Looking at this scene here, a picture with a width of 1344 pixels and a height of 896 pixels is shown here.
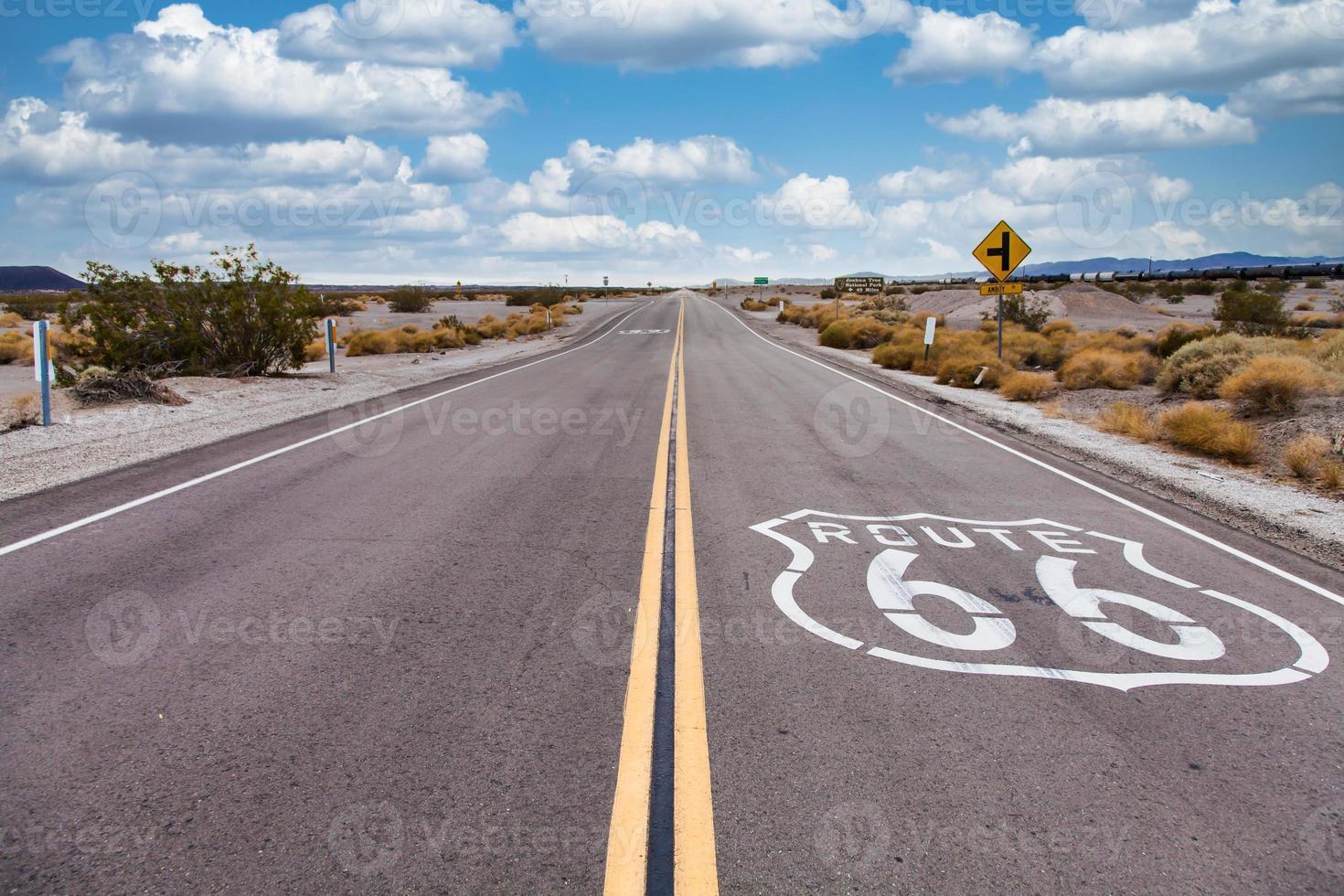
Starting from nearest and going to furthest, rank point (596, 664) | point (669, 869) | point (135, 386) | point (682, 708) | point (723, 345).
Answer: point (669, 869) < point (682, 708) < point (596, 664) < point (135, 386) < point (723, 345)

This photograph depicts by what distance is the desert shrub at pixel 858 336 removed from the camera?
35.2m

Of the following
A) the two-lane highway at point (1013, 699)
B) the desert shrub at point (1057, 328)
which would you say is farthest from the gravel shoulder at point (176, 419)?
the desert shrub at point (1057, 328)

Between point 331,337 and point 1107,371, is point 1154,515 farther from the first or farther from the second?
point 331,337

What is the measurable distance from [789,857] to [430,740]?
1.54m

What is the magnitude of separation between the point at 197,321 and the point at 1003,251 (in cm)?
1801

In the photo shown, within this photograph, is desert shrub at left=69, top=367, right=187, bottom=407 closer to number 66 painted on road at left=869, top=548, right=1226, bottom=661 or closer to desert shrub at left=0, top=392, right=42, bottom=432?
desert shrub at left=0, top=392, right=42, bottom=432

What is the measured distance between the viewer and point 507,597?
17.1 feet

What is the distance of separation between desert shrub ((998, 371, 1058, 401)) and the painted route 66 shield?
11404mm

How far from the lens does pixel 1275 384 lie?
1224 centimetres

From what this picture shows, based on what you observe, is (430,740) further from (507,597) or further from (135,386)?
(135,386)

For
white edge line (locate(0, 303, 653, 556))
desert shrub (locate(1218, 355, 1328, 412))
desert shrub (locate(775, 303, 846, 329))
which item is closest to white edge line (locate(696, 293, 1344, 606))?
desert shrub (locate(1218, 355, 1328, 412))

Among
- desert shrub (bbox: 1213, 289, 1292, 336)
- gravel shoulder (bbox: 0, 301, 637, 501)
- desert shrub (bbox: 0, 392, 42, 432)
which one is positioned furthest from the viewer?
desert shrub (bbox: 1213, 289, 1292, 336)

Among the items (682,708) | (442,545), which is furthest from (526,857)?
(442,545)

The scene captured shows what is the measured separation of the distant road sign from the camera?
149ft
